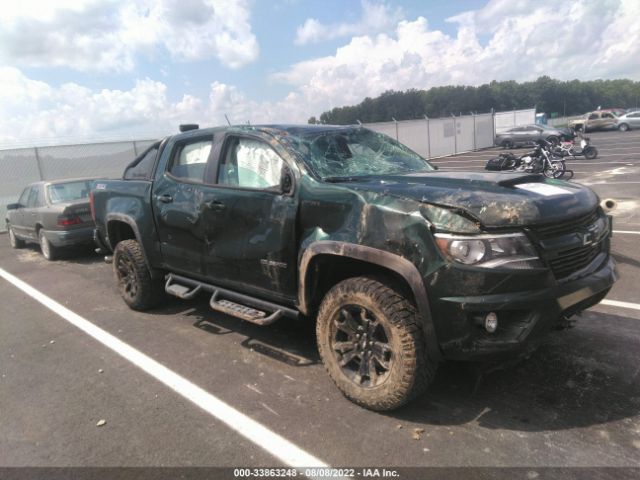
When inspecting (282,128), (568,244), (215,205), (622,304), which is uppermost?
(282,128)

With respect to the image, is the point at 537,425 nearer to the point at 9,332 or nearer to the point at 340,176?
the point at 340,176

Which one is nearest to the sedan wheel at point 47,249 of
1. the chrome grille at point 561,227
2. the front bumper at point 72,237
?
the front bumper at point 72,237

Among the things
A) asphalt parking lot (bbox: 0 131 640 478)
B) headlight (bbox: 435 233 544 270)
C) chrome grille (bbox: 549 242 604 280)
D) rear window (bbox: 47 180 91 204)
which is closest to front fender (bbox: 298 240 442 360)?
headlight (bbox: 435 233 544 270)

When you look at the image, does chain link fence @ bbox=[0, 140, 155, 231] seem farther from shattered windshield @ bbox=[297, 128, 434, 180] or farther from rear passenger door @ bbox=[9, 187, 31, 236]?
shattered windshield @ bbox=[297, 128, 434, 180]

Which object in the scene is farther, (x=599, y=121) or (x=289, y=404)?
(x=599, y=121)

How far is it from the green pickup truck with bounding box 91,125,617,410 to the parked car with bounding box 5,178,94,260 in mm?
4825

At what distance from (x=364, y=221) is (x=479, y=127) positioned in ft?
104

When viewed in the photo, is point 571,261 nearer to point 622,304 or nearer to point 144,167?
point 622,304

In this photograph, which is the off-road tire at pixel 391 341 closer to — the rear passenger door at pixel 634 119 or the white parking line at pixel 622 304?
the white parking line at pixel 622 304

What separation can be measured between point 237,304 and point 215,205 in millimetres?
849

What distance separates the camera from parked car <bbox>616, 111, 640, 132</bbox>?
1394 inches

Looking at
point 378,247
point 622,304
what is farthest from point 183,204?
point 622,304

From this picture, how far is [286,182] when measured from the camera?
351cm

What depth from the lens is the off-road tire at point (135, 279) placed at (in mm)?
5238
